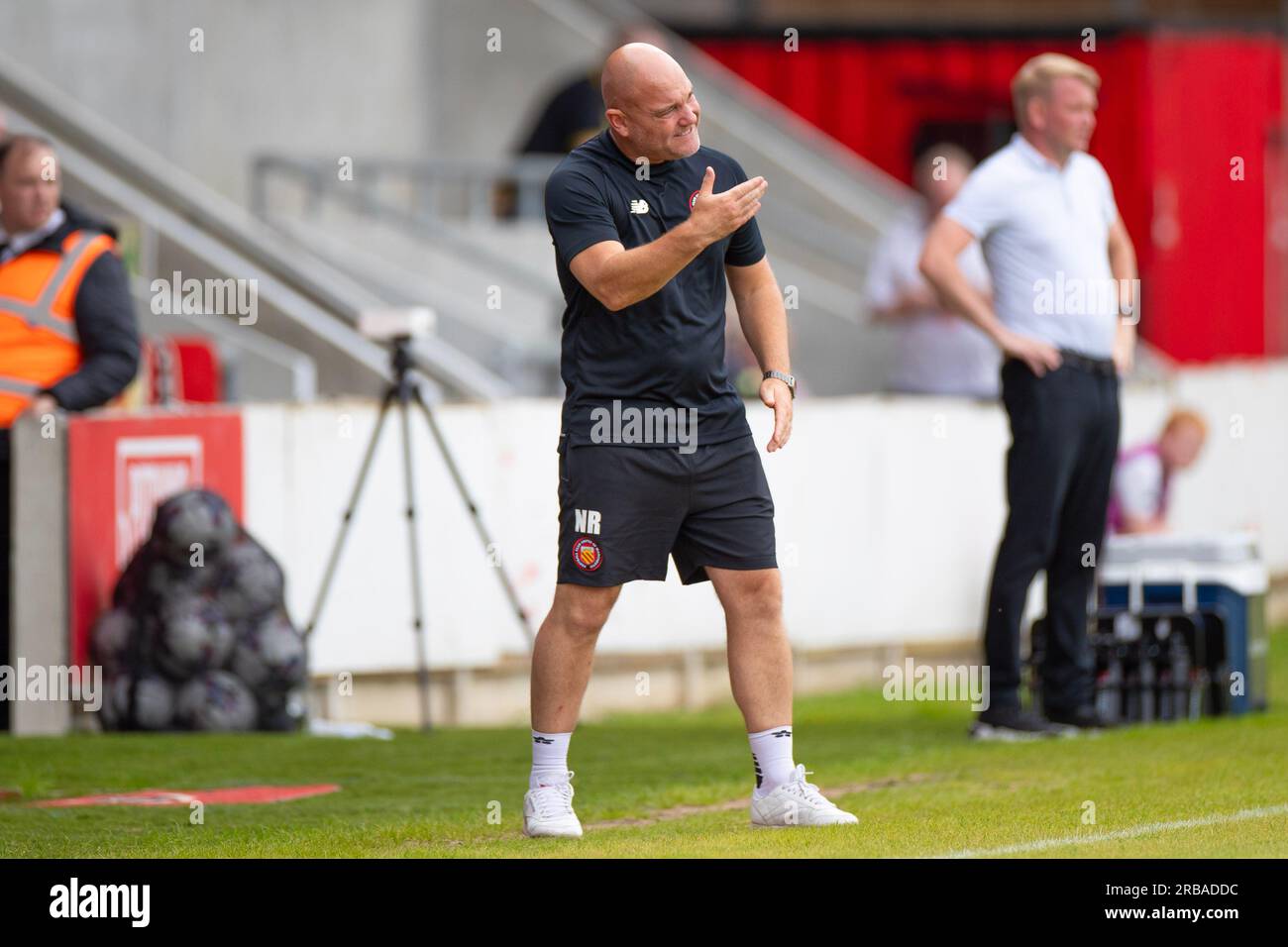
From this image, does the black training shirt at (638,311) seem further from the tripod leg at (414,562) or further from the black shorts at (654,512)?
the tripod leg at (414,562)

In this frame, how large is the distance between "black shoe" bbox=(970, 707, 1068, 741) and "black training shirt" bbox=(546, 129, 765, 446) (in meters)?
3.11

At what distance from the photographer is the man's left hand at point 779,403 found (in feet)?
23.1

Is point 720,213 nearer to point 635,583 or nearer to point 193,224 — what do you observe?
point 635,583

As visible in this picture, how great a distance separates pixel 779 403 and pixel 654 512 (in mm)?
478

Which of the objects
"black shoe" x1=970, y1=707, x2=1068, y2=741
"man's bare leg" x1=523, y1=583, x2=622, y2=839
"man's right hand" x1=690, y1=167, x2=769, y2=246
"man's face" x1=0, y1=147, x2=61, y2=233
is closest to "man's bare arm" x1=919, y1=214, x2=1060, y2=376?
"black shoe" x1=970, y1=707, x2=1068, y2=741

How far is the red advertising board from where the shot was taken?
1067 cm

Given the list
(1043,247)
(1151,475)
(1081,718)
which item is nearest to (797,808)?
(1081,718)

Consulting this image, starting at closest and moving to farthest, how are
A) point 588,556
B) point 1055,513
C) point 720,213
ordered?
point 720,213 → point 588,556 → point 1055,513

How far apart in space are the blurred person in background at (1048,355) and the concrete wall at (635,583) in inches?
107

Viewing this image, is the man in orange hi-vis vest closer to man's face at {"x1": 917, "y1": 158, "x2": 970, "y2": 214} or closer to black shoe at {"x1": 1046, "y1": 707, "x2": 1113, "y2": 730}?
black shoe at {"x1": 1046, "y1": 707, "x2": 1113, "y2": 730}

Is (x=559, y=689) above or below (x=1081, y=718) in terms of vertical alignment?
above

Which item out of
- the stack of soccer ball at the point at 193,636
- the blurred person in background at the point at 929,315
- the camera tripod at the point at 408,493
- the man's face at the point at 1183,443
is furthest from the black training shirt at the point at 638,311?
the blurred person in background at the point at 929,315

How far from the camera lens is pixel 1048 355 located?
385 inches
